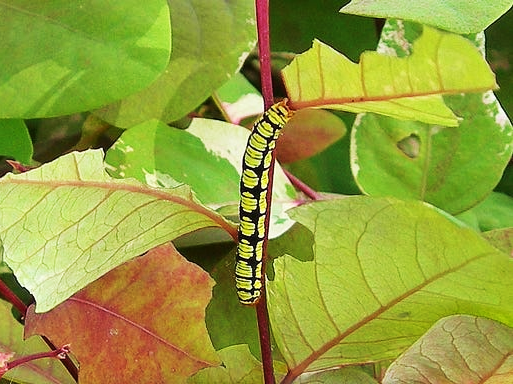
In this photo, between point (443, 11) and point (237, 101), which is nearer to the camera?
point (443, 11)

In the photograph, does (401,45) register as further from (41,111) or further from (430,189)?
(41,111)

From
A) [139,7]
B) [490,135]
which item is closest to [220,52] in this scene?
[139,7]

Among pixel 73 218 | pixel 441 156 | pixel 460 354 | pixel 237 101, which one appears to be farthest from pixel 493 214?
pixel 73 218

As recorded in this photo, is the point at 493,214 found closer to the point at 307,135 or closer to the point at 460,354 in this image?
the point at 307,135

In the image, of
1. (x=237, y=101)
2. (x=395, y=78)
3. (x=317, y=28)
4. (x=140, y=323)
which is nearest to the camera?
(x=395, y=78)

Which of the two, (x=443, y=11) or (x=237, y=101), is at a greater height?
(x=443, y=11)
